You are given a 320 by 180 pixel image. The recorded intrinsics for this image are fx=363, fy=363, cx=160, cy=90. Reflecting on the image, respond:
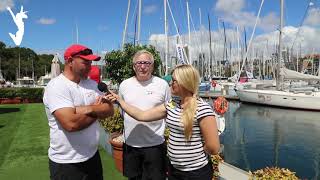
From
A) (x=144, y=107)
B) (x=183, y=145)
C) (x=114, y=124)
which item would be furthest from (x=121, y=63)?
(x=183, y=145)

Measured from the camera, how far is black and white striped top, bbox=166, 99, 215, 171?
315 cm

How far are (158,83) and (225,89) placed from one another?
35.3m

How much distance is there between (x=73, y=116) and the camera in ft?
9.98

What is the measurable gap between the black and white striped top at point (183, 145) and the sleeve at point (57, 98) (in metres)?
0.90

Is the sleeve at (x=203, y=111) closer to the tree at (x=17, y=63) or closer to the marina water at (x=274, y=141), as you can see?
the marina water at (x=274, y=141)

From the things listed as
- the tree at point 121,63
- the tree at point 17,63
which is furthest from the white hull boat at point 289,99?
the tree at point 17,63

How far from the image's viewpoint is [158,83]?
4.20 meters

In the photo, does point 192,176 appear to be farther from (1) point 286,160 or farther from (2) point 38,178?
(1) point 286,160

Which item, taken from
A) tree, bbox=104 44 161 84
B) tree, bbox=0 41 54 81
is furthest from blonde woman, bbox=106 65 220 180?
tree, bbox=0 41 54 81

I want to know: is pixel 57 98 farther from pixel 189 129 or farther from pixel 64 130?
pixel 189 129

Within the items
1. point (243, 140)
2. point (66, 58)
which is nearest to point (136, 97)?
point (66, 58)

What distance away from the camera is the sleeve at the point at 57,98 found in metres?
3.09

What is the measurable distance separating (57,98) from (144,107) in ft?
3.80

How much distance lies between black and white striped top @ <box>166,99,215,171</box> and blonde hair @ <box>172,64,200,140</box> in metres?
0.06
